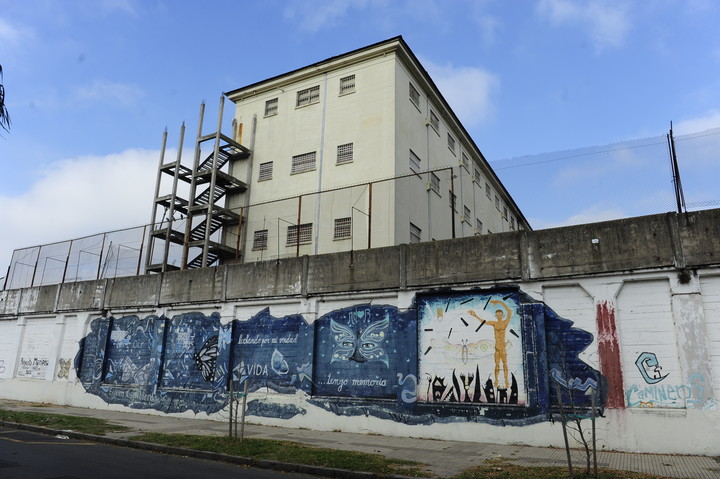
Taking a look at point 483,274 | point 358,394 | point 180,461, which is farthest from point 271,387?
point 483,274

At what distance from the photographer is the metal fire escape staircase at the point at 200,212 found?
75.0 feet

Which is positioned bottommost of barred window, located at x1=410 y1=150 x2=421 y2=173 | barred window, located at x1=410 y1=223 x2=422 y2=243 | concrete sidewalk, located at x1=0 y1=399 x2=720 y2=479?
concrete sidewalk, located at x1=0 y1=399 x2=720 y2=479

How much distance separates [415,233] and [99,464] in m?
16.7

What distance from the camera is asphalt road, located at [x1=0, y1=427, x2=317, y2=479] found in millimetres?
8297

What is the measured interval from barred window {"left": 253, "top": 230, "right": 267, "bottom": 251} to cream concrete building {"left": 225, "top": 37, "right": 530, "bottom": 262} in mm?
62

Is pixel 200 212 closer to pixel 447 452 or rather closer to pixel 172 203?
pixel 172 203

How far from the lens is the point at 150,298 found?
19.3m

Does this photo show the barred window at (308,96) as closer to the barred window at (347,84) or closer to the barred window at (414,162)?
the barred window at (347,84)

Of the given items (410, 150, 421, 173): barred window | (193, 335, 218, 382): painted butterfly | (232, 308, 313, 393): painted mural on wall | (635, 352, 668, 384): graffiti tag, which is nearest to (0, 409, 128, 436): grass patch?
(193, 335, 218, 382): painted butterfly

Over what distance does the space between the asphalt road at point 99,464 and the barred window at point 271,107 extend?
1961 centimetres

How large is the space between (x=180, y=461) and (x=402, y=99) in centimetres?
1899

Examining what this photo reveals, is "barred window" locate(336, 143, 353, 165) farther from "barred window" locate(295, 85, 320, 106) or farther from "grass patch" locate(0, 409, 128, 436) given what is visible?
"grass patch" locate(0, 409, 128, 436)

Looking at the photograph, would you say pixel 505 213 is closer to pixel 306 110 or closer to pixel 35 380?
pixel 306 110

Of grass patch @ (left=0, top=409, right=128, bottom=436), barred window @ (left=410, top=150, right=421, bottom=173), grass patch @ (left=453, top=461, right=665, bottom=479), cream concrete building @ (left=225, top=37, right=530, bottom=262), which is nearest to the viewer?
grass patch @ (left=453, top=461, right=665, bottom=479)
